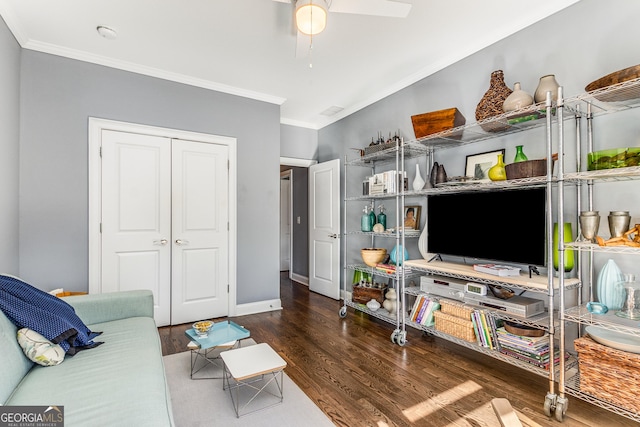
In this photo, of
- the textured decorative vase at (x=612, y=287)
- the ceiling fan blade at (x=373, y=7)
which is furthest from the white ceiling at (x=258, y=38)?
the textured decorative vase at (x=612, y=287)

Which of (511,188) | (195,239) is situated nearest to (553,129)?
(511,188)

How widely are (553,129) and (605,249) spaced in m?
1.01

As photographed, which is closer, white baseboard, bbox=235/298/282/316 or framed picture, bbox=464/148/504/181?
framed picture, bbox=464/148/504/181

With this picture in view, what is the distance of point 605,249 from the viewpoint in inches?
70.1

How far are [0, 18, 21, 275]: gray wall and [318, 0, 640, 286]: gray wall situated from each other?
11.7 feet

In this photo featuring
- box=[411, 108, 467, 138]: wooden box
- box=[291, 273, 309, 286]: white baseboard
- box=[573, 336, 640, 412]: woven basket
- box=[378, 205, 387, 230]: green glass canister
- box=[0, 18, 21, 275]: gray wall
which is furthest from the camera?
box=[291, 273, 309, 286]: white baseboard

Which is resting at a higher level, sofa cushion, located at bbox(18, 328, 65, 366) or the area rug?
sofa cushion, located at bbox(18, 328, 65, 366)

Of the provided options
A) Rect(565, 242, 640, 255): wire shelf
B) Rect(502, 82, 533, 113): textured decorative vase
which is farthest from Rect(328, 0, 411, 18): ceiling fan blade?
Rect(565, 242, 640, 255): wire shelf

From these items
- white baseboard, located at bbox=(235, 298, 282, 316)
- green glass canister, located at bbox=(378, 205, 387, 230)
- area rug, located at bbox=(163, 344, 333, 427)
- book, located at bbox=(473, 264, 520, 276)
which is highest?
green glass canister, located at bbox=(378, 205, 387, 230)

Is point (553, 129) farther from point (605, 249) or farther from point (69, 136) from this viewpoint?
point (69, 136)

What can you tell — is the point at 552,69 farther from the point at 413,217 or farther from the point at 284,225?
the point at 284,225

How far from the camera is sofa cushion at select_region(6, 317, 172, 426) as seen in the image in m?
1.20

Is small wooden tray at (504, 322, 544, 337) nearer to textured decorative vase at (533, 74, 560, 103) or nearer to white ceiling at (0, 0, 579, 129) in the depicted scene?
textured decorative vase at (533, 74, 560, 103)

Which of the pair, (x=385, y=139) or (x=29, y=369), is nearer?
(x=29, y=369)
